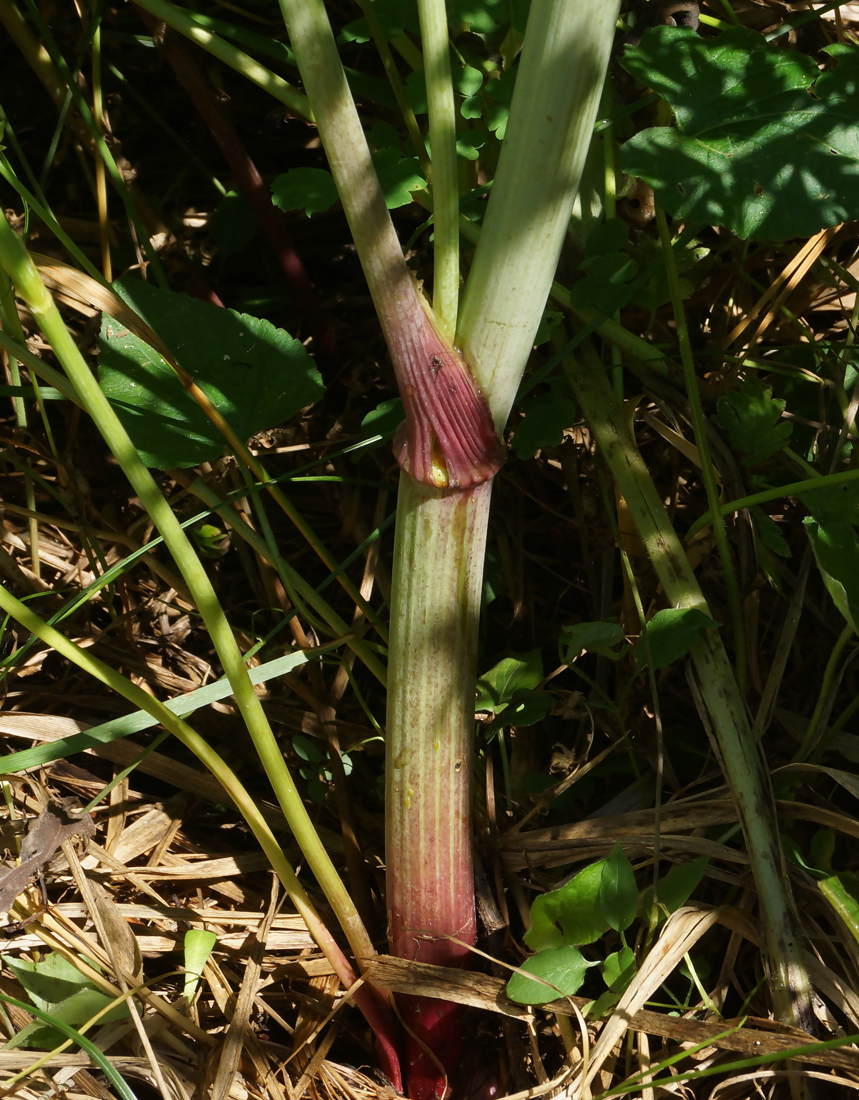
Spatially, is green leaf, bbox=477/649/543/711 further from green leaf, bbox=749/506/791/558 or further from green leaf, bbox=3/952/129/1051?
green leaf, bbox=3/952/129/1051

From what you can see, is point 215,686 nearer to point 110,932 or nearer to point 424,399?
point 110,932

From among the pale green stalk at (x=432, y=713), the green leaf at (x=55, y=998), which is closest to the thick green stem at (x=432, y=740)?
the pale green stalk at (x=432, y=713)

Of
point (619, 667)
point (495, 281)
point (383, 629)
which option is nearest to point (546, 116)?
point (495, 281)

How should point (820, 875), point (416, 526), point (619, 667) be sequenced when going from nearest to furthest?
point (416, 526) → point (820, 875) → point (619, 667)

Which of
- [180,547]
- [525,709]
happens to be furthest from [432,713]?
[180,547]

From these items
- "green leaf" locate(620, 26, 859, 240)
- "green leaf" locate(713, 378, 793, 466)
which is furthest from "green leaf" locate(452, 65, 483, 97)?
"green leaf" locate(713, 378, 793, 466)

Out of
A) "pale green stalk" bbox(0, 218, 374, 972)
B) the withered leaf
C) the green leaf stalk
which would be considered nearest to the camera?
"pale green stalk" bbox(0, 218, 374, 972)

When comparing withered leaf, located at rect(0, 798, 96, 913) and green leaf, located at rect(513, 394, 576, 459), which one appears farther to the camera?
green leaf, located at rect(513, 394, 576, 459)
